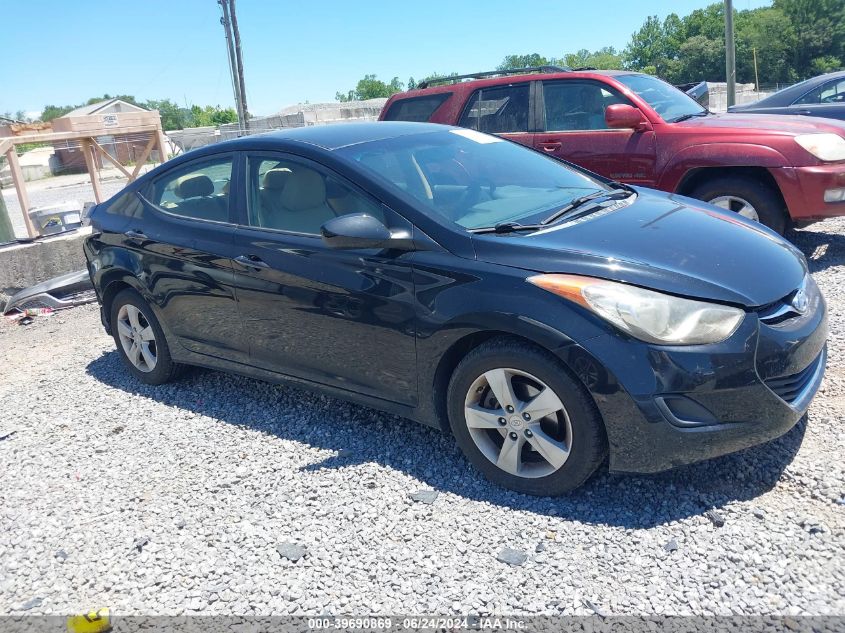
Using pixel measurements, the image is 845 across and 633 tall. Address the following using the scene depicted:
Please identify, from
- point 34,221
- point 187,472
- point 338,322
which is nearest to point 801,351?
point 338,322

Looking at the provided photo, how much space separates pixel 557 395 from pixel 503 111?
5.09 meters

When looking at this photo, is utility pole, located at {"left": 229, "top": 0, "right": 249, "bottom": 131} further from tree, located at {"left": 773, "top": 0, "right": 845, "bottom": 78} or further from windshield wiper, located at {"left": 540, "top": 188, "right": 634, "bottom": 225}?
tree, located at {"left": 773, "top": 0, "right": 845, "bottom": 78}

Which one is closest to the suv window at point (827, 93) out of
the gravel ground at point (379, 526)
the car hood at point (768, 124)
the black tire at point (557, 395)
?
the car hood at point (768, 124)

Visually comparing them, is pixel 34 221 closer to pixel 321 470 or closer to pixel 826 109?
pixel 321 470

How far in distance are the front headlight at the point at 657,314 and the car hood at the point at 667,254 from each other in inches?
2.0

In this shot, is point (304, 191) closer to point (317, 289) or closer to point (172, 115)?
point (317, 289)

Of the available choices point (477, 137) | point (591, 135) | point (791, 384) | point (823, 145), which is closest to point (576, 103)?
point (591, 135)

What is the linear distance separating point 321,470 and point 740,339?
206 centimetres

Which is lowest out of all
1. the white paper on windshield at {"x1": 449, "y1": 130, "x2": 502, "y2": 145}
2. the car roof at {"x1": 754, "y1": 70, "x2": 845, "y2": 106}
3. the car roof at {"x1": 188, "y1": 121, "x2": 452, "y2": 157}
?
the car roof at {"x1": 754, "y1": 70, "x2": 845, "y2": 106}

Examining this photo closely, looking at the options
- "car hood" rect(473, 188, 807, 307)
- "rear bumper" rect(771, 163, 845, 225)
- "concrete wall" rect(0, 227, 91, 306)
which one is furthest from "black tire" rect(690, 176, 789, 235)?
"concrete wall" rect(0, 227, 91, 306)

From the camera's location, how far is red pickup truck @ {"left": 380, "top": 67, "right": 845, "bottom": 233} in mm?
5945

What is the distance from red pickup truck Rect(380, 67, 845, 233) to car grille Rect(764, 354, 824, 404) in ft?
11.2

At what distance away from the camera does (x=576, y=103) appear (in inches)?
279

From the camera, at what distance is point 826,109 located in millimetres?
Result: 9539
